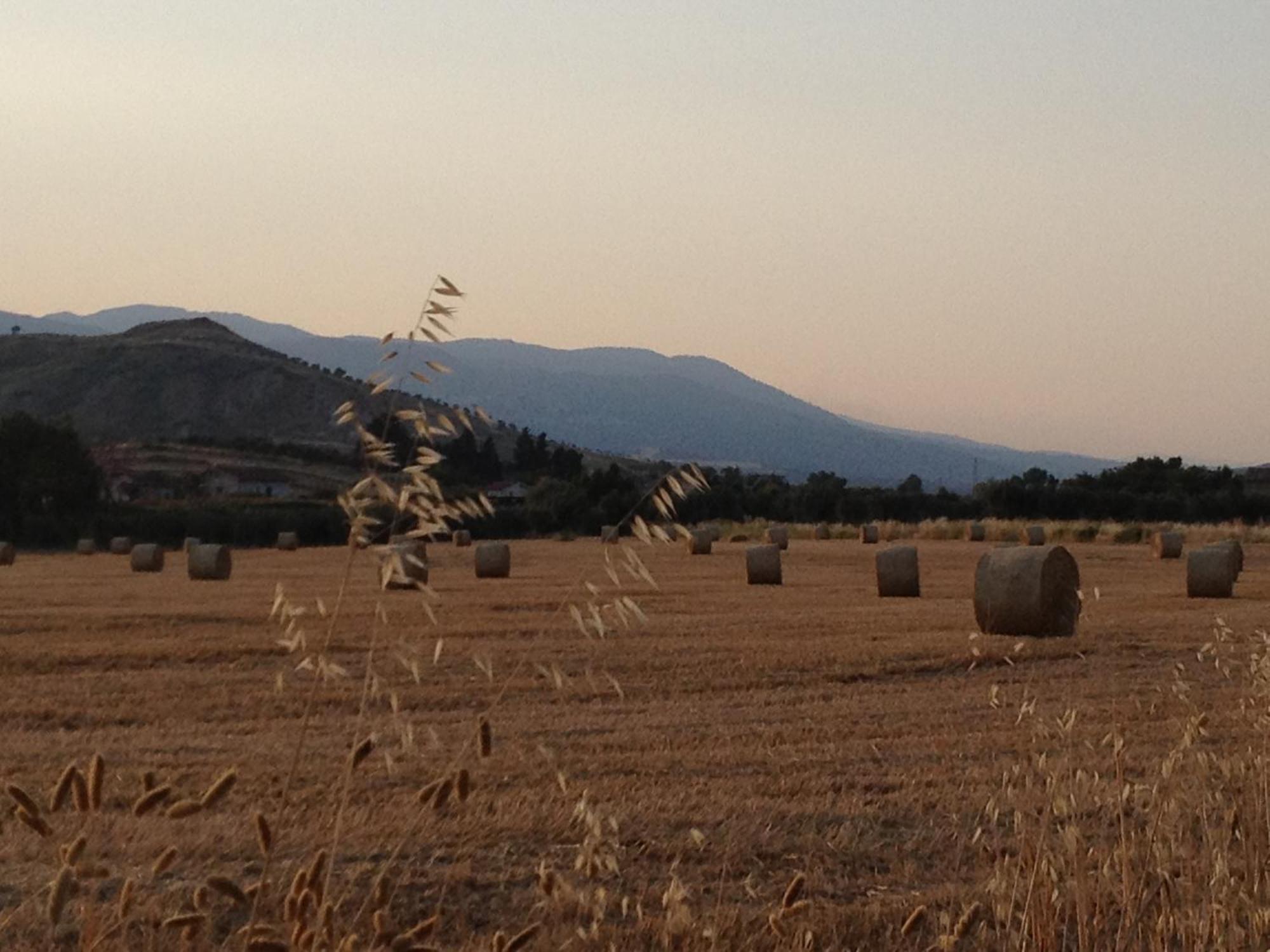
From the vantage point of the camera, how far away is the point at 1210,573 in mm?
28766

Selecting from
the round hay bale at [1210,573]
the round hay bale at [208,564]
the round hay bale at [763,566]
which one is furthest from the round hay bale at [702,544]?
the round hay bale at [1210,573]

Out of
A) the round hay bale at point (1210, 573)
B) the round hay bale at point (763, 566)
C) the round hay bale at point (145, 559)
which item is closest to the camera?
the round hay bale at point (1210, 573)

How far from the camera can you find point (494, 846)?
736cm

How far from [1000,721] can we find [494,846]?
234 inches

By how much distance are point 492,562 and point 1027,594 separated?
16.3 m

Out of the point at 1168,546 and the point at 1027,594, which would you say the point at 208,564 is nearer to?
the point at 1027,594

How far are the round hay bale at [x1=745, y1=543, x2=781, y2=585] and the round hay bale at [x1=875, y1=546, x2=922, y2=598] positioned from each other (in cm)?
372

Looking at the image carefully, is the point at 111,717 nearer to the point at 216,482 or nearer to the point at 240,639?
the point at 240,639

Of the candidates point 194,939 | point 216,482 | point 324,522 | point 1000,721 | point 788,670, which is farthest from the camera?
point 216,482

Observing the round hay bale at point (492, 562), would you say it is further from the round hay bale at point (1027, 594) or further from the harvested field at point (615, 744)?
the round hay bale at point (1027, 594)

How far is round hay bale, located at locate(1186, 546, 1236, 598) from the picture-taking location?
28.7 metres

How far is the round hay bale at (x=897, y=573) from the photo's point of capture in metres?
28.9

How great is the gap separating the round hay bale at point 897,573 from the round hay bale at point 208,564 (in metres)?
13.6

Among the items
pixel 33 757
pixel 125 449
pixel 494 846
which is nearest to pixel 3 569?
pixel 33 757
